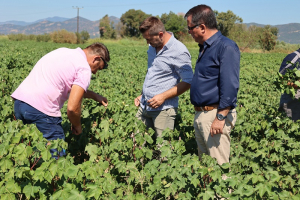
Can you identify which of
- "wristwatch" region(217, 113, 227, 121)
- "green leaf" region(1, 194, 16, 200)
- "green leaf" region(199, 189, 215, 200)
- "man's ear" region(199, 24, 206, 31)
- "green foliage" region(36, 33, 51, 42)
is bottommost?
"green leaf" region(1, 194, 16, 200)

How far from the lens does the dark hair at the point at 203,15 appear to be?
8.86 ft

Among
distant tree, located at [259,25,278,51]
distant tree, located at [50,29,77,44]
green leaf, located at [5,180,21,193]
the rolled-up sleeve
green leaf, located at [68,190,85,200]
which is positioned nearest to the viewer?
green leaf, located at [68,190,85,200]

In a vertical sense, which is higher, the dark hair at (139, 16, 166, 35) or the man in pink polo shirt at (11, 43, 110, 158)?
the dark hair at (139, 16, 166, 35)

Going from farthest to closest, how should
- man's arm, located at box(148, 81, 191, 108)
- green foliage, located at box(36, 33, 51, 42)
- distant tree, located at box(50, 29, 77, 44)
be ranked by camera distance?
1. green foliage, located at box(36, 33, 51, 42)
2. distant tree, located at box(50, 29, 77, 44)
3. man's arm, located at box(148, 81, 191, 108)

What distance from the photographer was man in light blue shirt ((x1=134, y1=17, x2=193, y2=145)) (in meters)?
3.15

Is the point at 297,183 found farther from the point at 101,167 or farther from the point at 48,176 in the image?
the point at 48,176

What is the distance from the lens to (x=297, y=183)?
283 centimetres

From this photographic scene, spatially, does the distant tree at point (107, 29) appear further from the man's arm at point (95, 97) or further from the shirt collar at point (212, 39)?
the shirt collar at point (212, 39)

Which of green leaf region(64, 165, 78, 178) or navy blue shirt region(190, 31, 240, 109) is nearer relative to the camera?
green leaf region(64, 165, 78, 178)

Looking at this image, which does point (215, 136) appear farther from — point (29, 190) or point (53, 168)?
point (29, 190)

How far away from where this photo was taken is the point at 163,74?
3340 mm

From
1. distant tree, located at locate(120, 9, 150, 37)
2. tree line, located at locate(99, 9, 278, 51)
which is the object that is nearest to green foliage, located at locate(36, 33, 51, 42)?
tree line, located at locate(99, 9, 278, 51)

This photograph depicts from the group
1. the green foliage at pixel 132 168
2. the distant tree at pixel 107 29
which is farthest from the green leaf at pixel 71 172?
the distant tree at pixel 107 29

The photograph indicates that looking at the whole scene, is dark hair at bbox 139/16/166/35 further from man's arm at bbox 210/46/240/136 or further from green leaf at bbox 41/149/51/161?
green leaf at bbox 41/149/51/161
